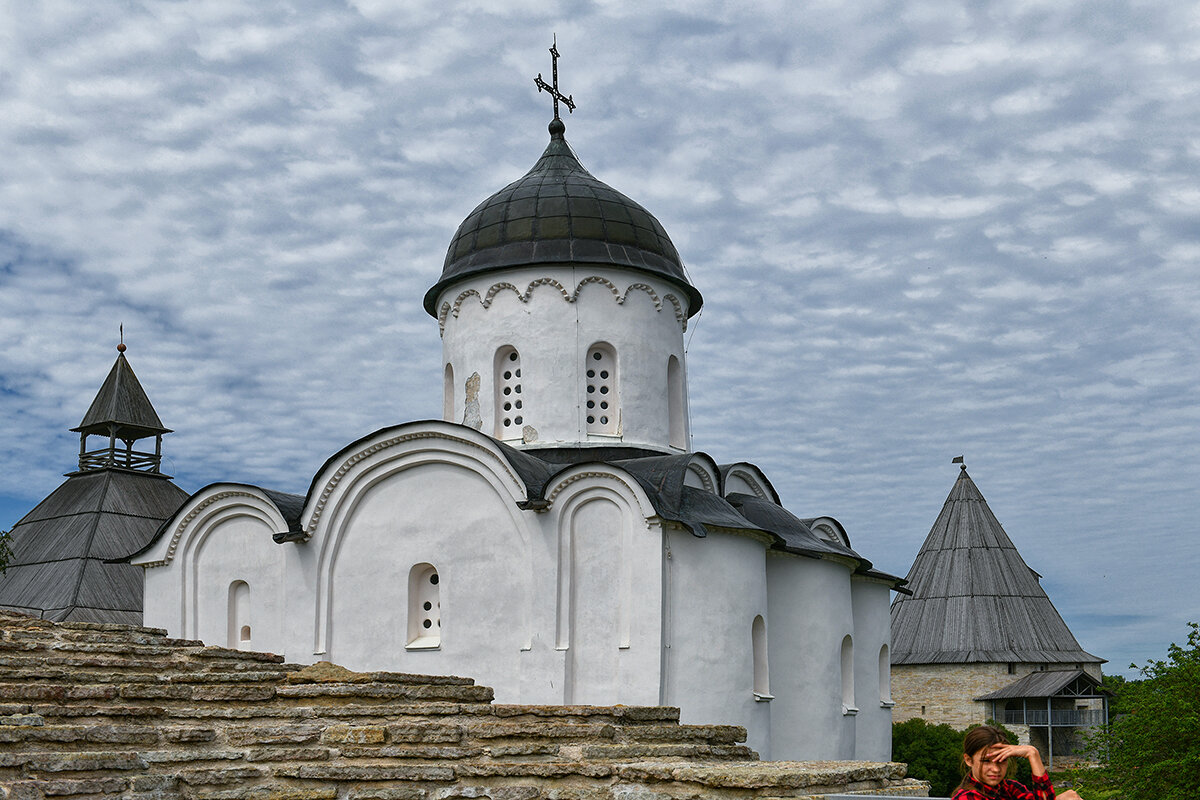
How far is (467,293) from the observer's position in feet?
53.5

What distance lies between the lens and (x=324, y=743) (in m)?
6.14

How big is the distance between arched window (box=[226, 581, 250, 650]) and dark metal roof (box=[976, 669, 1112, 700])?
Result: 56.6ft

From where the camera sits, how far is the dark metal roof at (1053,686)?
25250 mm

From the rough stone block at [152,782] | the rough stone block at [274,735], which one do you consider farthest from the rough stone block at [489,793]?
the rough stone block at [152,782]

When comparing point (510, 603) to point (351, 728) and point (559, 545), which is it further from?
point (351, 728)

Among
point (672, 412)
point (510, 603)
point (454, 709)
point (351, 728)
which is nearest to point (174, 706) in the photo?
point (351, 728)

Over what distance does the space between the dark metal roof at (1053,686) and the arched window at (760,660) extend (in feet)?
45.8

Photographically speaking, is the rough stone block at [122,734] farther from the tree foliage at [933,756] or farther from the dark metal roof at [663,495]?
the tree foliage at [933,756]

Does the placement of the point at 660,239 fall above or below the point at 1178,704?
above

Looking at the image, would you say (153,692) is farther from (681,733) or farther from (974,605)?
(974,605)

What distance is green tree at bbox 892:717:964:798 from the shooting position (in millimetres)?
20297

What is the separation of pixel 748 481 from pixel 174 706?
11317mm

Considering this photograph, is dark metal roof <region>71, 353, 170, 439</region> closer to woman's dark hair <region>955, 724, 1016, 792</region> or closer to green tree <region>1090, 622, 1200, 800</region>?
green tree <region>1090, 622, 1200, 800</region>

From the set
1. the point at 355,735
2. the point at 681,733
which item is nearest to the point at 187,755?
the point at 355,735
